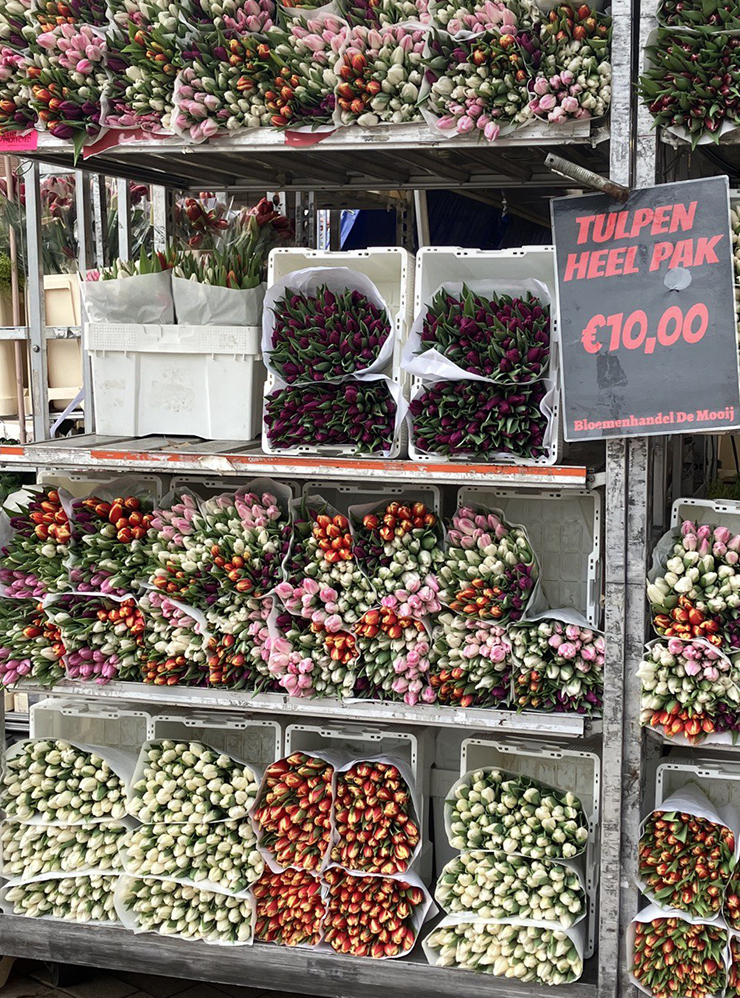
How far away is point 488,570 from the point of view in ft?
9.17

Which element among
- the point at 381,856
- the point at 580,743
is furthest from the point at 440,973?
the point at 580,743

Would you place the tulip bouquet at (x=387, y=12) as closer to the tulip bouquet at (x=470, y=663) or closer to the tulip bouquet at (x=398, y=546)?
the tulip bouquet at (x=398, y=546)

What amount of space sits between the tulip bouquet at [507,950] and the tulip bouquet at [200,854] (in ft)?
1.73

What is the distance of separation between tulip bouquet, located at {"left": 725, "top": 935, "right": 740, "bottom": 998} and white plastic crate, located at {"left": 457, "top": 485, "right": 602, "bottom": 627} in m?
0.87

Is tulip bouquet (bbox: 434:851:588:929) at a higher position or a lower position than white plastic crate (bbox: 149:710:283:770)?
lower

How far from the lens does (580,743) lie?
3039 millimetres

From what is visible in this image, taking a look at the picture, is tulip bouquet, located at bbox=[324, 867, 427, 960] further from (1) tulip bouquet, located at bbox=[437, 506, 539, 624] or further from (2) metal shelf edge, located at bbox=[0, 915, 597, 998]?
(1) tulip bouquet, located at bbox=[437, 506, 539, 624]

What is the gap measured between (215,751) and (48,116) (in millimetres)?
1758

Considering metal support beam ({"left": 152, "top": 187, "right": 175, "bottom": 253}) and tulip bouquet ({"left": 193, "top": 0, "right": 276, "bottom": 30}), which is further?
metal support beam ({"left": 152, "top": 187, "right": 175, "bottom": 253})

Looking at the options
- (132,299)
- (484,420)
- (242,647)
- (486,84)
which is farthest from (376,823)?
(486,84)

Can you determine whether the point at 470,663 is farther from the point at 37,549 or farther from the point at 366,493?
the point at 37,549

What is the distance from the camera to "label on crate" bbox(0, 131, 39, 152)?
9.64 feet

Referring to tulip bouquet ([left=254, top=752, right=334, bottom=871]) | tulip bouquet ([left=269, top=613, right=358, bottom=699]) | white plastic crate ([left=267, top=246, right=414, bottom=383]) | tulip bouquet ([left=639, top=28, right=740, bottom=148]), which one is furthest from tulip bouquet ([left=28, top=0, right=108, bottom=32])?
tulip bouquet ([left=254, top=752, right=334, bottom=871])

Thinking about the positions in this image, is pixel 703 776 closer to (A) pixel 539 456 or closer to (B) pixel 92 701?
(A) pixel 539 456
